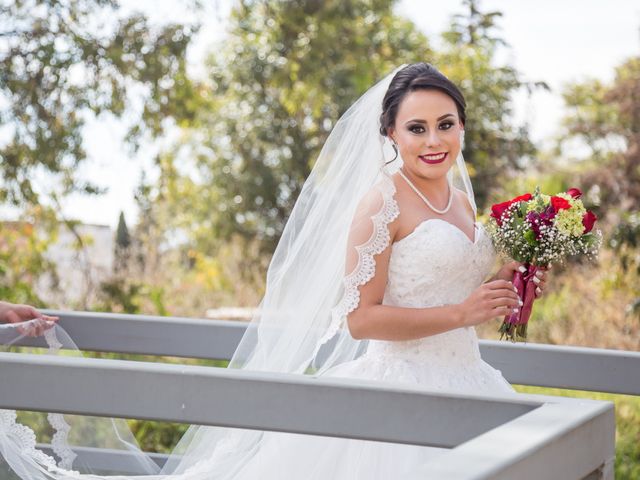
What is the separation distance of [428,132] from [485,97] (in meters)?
9.61

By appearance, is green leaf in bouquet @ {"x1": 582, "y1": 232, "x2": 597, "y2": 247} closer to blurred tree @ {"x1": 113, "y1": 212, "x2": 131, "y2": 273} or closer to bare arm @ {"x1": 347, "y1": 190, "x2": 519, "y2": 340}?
bare arm @ {"x1": 347, "y1": 190, "x2": 519, "y2": 340}

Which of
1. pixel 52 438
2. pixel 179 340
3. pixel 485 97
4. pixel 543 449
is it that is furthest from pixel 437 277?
pixel 485 97

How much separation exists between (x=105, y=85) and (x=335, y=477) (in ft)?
20.1

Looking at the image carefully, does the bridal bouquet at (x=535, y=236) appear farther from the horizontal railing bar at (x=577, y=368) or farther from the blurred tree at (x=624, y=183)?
the blurred tree at (x=624, y=183)

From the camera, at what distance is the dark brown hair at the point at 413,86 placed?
10.5 feet

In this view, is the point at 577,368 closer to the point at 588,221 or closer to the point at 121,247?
the point at 588,221

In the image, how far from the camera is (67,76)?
8.48 m

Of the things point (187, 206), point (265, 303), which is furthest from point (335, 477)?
point (187, 206)

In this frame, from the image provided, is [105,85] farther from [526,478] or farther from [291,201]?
[526,478]

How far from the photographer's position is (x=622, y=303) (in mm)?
9695

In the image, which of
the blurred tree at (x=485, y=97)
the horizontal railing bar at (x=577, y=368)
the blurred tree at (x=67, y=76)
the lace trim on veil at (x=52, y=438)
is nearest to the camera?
the horizontal railing bar at (x=577, y=368)

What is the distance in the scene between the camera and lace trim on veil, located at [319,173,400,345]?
10.0 feet

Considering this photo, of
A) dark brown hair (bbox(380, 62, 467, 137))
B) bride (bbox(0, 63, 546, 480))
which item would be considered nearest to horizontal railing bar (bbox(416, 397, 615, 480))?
bride (bbox(0, 63, 546, 480))

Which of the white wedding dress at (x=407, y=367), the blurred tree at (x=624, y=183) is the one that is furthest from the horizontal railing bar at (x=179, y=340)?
the blurred tree at (x=624, y=183)
